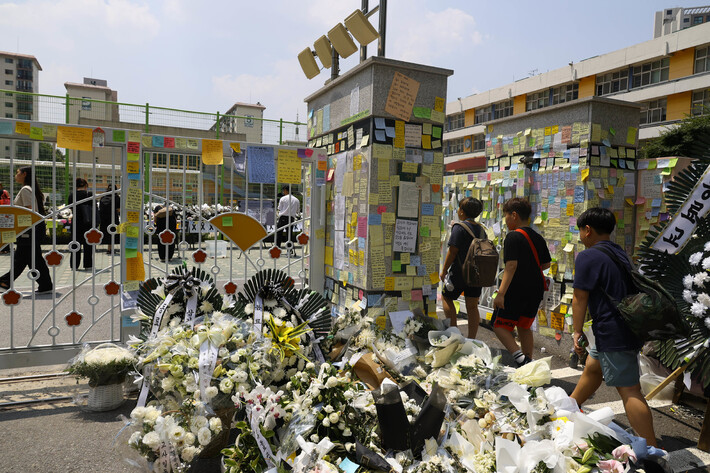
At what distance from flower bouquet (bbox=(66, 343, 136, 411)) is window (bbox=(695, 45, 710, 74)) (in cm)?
3667

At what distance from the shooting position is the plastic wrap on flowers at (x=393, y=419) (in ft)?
7.67

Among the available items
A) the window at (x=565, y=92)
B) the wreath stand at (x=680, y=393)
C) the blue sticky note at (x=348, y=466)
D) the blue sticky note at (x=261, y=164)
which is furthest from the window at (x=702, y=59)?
the blue sticky note at (x=348, y=466)

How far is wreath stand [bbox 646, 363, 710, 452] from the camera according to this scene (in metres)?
3.47

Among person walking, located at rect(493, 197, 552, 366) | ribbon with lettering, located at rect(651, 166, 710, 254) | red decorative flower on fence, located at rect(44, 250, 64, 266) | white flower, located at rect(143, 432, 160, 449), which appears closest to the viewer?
white flower, located at rect(143, 432, 160, 449)

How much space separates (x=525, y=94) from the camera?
41438 millimetres

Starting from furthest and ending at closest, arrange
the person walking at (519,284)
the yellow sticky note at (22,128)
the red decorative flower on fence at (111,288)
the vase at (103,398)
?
1. the person walking at (519,284)
2. the red decorative flower on fence at (111,288)
3. the yellow sticky note at (22,128)
4. the vase at (103,398)

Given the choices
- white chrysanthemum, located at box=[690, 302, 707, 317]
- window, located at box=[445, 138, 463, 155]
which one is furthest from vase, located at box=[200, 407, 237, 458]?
window, located at box=[445, 138, 463, 155]

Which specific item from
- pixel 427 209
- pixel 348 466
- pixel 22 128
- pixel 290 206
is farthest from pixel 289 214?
pixel 348 466

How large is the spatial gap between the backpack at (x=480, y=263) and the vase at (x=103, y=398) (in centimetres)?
320

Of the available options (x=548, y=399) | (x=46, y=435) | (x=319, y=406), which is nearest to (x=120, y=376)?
(x=46, y=435)

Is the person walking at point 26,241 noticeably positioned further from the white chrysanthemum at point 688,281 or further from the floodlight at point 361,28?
the white chrysanthemum at point 688,281

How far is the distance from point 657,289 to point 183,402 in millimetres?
2942

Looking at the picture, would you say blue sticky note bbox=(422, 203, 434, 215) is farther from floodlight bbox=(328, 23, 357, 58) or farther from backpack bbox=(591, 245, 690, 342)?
backpack bbox=(591, 245, 690, 342)

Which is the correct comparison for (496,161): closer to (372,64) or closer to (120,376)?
(372,64)
